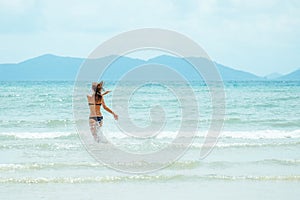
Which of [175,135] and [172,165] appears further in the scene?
[175,135]

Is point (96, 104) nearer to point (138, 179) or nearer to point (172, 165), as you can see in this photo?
point (172, 165)

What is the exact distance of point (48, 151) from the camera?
13.5m

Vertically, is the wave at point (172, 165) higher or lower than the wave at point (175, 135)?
lower

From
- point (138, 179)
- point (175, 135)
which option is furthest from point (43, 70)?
point (138, 179)

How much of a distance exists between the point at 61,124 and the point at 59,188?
11077 millimetres

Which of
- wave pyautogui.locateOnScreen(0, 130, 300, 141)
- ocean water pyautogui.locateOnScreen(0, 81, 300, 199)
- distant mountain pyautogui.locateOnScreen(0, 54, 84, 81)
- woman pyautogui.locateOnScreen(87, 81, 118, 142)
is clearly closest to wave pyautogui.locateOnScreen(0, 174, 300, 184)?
ocean water pyautogui.locateOnScreen(0, 81, 300, 199)

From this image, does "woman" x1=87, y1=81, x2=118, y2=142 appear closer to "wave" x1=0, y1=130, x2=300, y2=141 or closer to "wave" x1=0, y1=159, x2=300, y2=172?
"wave" x1=0, y1=159, x2=300, y2=172

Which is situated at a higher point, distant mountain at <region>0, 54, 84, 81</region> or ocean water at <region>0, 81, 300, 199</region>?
distant mountain at <region>0, 54, 84, 81</region>

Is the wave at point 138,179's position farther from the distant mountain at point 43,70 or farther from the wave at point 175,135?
the distant mountain at point 43,70

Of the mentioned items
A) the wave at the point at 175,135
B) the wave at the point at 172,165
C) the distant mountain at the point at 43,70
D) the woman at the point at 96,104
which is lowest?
the wave at the point at 172,165

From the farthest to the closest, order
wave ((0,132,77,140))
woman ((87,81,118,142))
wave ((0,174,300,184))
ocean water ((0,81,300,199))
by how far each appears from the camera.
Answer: wave ((0,132,77,140)), woman ((87,81,118,142)), wave ((0,174,300,184)), ocean water ((0,81,300,199))

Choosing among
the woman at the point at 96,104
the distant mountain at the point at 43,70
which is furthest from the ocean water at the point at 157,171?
the distant mountain at the point at 43,70

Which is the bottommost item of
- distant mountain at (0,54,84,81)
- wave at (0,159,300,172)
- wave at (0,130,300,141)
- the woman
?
wave at (0,159,300,172)

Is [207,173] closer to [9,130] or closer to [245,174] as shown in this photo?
[245,174]
